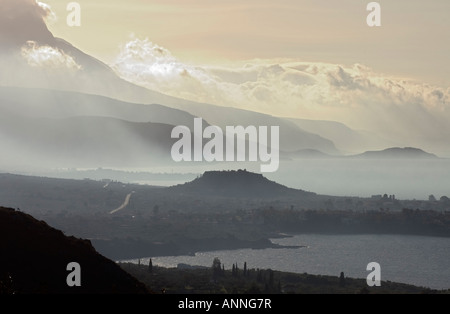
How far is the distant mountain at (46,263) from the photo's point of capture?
535ft

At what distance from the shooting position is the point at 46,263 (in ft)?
563

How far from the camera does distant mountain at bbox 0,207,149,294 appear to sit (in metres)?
163
